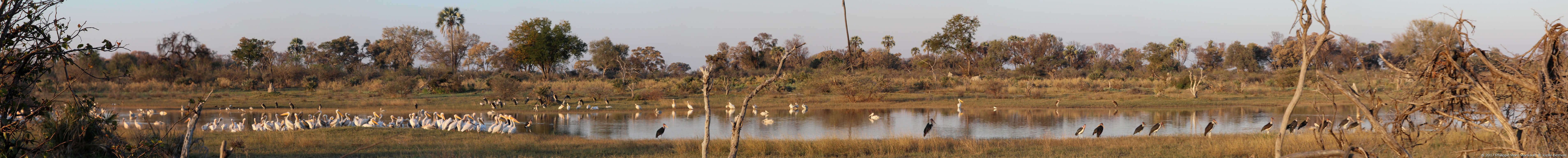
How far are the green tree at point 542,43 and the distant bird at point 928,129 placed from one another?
29.3 metres

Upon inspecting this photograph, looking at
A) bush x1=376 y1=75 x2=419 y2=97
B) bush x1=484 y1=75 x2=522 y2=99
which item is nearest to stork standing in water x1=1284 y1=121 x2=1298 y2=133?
bush x1=484 y1=75 x2=522 y2=99

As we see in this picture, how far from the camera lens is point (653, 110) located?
1050 inches

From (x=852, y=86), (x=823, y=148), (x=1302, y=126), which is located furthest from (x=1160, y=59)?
(x=823, y=148)

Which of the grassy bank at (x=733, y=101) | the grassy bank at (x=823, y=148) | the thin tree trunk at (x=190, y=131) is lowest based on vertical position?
the grassy bank at (x=823, y=148)

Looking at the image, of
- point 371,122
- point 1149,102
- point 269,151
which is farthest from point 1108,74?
point 269,151

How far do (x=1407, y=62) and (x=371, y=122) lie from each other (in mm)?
16328

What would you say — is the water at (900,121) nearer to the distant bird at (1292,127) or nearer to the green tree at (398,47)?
the distant bird at (1292,127)

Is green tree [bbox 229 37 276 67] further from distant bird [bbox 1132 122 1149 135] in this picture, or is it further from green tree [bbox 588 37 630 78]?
distant bird [bbox 1132 122 1149 135]

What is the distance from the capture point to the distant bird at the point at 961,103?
2647cm

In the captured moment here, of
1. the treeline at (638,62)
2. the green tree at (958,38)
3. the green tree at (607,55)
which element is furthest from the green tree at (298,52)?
the green tree at (958,38)

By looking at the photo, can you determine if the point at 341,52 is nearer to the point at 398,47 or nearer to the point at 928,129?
the point at 398,47

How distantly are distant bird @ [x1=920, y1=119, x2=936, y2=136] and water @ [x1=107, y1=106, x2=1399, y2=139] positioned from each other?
7.0 inches

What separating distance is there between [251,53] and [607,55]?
2423cm

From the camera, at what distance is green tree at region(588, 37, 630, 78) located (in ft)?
192
